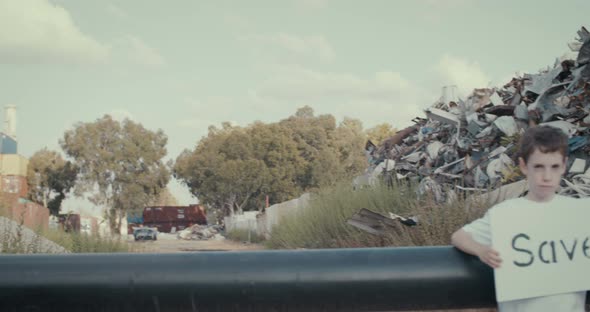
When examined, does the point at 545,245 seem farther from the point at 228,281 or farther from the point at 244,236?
the point at 244,236

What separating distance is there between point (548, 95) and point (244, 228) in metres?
27.3

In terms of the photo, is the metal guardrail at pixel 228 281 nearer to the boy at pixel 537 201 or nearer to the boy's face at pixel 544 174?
the boy at pixel 537 201

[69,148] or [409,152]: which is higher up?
[69,148]

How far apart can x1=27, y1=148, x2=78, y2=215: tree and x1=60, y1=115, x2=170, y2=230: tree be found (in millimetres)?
976

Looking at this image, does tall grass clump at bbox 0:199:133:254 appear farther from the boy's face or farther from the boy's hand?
the boy's hand

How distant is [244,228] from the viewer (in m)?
34.2

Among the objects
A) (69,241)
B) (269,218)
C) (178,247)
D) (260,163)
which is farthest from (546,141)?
(260,163)

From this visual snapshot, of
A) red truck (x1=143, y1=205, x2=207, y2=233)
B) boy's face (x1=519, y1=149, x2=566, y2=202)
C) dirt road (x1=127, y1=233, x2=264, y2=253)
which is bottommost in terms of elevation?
dirt road (x1=127, y1=233, x2=264, y2=253)

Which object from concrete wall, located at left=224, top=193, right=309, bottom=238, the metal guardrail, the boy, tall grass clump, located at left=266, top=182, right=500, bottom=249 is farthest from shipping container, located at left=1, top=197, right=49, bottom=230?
the boy

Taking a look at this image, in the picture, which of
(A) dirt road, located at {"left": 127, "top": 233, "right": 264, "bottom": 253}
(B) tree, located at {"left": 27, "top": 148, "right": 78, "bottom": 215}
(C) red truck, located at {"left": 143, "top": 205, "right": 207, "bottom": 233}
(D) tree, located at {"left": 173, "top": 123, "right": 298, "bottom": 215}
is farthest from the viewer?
(C) red truck, located at {"left": 143, "top": 205, "right": 207, "bottom": 233}

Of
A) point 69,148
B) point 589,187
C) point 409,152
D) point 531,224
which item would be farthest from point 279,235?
point 69,148

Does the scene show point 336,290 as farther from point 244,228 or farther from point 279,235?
point 244,228

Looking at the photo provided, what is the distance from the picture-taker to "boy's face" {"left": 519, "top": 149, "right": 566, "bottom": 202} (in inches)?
75.3

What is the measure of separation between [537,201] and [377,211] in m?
5.78
